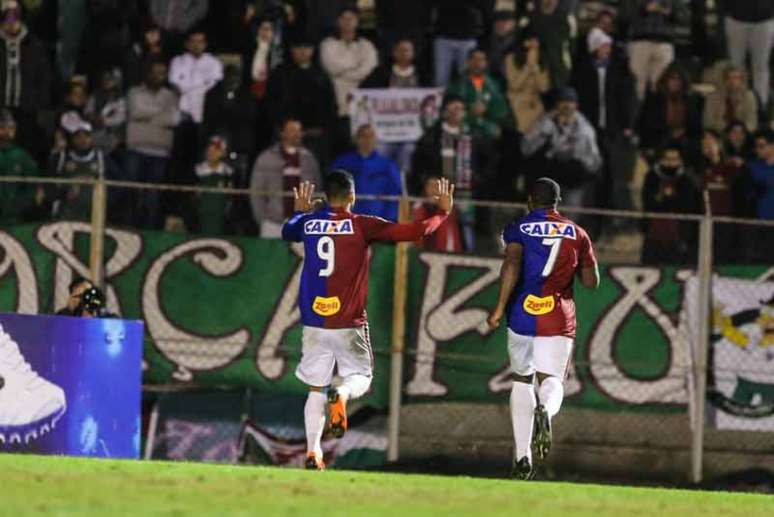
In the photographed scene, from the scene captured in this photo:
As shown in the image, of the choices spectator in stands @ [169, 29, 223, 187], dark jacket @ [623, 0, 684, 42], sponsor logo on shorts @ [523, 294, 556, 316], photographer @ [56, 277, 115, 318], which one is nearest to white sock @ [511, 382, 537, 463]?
sponsor logo on shorts @ [523, 294, 556, 316]

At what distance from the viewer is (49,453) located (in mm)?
17469

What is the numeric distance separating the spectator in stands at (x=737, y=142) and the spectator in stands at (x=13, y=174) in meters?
7.88

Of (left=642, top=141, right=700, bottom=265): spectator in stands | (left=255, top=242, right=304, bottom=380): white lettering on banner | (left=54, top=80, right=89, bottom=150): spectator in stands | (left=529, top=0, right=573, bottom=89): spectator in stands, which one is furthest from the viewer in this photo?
(left=529, top=0, right=573, bottom=89): spectator in stands

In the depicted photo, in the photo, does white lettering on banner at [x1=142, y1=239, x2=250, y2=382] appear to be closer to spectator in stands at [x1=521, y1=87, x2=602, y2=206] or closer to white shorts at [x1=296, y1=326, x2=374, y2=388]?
spectator in stands at [x1=521, y1=87, x2=602, y2=206]

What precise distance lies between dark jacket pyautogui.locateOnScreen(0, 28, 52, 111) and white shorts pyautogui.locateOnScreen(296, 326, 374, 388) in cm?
845

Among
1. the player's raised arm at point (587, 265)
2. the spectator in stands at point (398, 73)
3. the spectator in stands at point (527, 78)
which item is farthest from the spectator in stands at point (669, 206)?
the player's raised arm at point (587, 265)

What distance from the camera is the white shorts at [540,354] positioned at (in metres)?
16.4

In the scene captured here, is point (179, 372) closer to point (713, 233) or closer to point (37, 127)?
point (37, 127)

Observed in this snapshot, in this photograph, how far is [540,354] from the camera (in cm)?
1639

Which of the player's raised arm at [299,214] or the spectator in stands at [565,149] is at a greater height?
the spectator in stands at [565,149]

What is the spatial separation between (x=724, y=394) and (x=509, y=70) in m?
4.98

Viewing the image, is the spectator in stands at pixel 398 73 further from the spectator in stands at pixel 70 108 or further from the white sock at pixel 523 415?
the white sock at pixel 523 415

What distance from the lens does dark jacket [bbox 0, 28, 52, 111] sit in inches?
→ 942

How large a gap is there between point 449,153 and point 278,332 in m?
3.03
